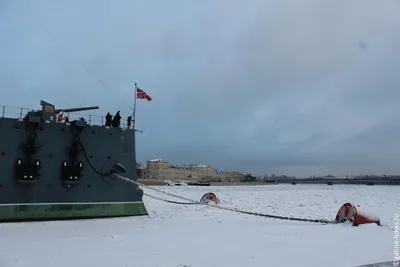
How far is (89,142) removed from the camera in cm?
1425

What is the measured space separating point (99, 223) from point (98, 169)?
7.90 ft

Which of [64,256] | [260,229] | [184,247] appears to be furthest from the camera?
[260,229]

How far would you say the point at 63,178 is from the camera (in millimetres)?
13445

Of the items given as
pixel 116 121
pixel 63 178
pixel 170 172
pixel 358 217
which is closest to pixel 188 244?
pixel 358 217

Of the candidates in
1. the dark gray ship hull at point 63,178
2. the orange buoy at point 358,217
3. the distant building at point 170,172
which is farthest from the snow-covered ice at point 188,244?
the distant building at point 170,172

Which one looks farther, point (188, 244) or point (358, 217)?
point (358, 217)

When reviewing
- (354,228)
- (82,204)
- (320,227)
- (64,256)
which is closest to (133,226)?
(82,204)

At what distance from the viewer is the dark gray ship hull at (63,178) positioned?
12.7 m

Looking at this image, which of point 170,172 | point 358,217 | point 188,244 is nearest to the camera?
point 188,244

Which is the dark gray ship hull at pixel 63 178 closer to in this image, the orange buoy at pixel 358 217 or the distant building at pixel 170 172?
the orange buoy at pixel 358 217

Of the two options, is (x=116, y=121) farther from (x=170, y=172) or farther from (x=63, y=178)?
(x=170, y=172)

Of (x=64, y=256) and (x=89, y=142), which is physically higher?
(x=89, y=142)

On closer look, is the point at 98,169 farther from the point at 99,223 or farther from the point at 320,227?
the point at 320,227

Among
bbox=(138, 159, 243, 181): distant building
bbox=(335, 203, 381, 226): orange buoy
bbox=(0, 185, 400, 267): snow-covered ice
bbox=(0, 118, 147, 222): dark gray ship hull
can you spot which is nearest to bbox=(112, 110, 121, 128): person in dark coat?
bbox=(0, 118, 147, 222): dark gray ship hull
